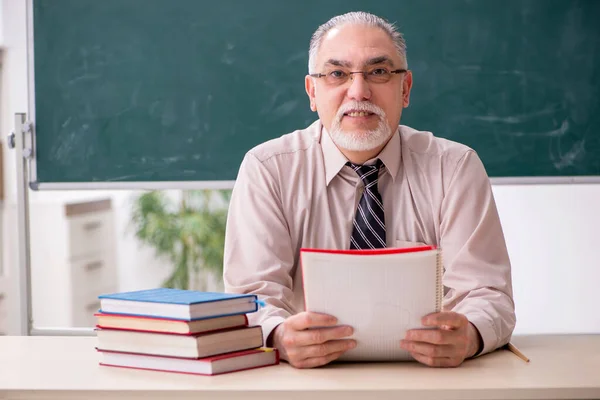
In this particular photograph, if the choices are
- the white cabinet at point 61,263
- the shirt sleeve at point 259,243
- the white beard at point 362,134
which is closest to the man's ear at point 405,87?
the white beard at point 362,134

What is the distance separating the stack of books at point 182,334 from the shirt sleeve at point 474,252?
50 cm

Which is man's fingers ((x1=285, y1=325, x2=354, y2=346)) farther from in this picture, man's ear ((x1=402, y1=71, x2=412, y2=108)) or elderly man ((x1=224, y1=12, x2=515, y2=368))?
man's ear ((x1=402, y1=71, x2=412, y2=108))

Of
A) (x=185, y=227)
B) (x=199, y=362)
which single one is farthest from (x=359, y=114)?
(x=185, y=227)

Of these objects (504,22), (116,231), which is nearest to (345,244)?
(504,22)

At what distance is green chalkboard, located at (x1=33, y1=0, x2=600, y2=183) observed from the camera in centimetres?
300

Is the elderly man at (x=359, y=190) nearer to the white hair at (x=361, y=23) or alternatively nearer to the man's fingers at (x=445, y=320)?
the white hair at (x=361, y=23)

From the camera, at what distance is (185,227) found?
542cm

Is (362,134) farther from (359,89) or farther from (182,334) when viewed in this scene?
(182,334)

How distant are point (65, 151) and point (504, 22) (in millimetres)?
1751

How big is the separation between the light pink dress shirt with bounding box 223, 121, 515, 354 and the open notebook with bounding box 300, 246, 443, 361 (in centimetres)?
41

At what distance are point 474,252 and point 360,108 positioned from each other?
0.47 meters

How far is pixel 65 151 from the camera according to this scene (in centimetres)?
305

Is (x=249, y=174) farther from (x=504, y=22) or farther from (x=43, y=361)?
(x=504, y=22)

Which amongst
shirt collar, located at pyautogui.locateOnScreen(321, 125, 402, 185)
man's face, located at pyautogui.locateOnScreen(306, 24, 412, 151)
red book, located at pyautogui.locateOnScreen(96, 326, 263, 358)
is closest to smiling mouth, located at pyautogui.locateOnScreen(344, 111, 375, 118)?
man's face, located at pyautogui.locateOnScreen(306, 24, 412, 151)
